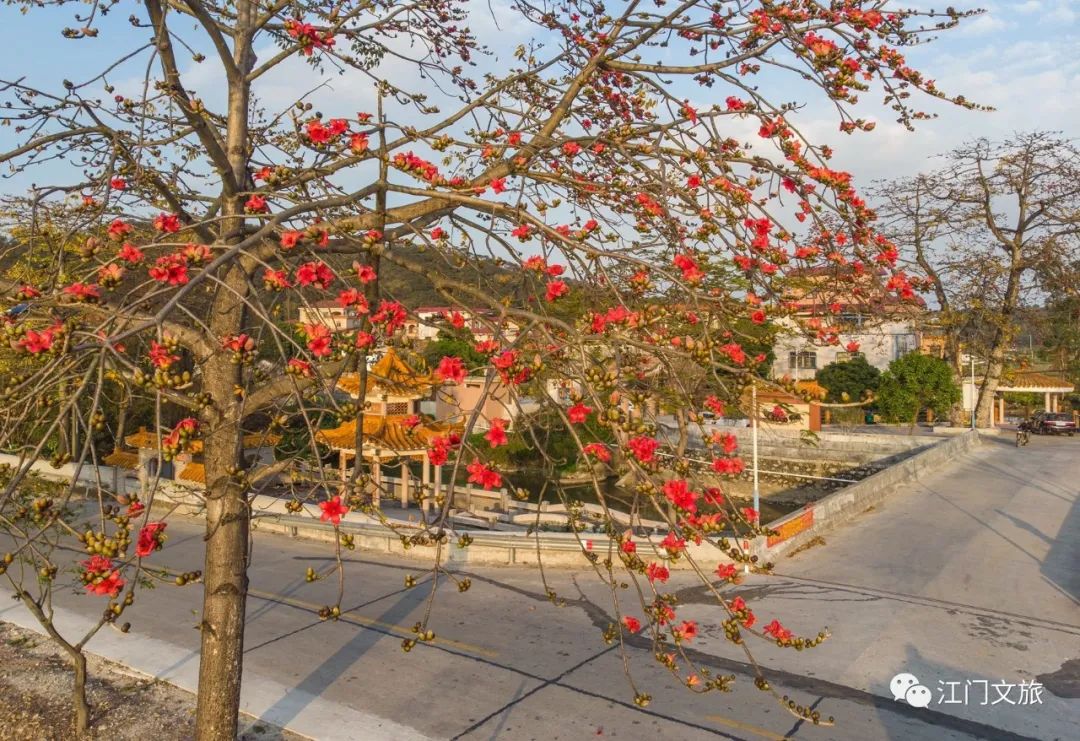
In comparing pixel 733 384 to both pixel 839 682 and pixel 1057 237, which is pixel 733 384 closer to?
pixel 839 682

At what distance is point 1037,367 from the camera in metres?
53.6

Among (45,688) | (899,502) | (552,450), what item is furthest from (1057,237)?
(45,688)

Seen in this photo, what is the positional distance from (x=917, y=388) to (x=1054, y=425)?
5.24 meters

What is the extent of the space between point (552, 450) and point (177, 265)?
2465 centimetres

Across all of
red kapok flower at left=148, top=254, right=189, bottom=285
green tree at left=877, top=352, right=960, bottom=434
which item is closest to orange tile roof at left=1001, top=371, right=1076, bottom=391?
green tree at left=877, top=352, right=960, bottom=434

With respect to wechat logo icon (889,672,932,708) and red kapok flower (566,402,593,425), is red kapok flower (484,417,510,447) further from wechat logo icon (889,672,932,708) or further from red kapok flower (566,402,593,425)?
wechat logo icon (889,672,932,708)

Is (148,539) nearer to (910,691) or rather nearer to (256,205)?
(256,205)

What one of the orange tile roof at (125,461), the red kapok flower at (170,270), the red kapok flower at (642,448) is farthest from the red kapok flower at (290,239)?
the orange tile roof at (125,461)

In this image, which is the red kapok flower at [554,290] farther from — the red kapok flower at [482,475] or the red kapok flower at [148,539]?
the red kapok flower at [148,539]

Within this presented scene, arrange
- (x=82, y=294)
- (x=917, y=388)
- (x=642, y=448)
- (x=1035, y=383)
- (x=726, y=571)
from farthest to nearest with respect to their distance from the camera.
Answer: (x=1035, y=383), (x=917, y=388), (x=726, y=571), (x=82, y=294), (x=642, y=448)

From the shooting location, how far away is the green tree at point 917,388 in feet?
84.8

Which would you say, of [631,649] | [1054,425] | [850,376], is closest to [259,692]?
[631,649]

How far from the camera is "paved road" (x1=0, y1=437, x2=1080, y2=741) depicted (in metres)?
5.79

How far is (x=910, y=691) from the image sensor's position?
6.33 m
